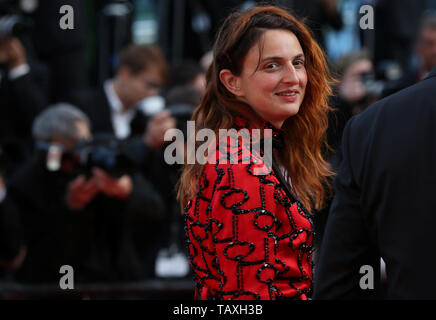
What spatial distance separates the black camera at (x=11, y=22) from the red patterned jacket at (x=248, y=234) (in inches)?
117

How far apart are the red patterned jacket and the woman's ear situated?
0.65ft

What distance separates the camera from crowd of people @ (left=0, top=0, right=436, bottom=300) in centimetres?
390

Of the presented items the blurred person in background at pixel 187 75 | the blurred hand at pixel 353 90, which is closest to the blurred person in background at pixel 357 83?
the blurred hand at pixel 353 90

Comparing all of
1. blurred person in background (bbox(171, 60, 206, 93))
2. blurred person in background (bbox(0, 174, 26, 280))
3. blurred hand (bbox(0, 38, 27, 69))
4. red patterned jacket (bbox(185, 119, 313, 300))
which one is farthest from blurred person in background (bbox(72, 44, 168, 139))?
red patterned jacket (bbox(185, 119, 313, 300))

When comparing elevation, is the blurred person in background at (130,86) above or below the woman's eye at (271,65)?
below

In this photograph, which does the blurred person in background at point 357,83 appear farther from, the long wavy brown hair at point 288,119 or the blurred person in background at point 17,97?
the long wavy brown hair at point 288,119

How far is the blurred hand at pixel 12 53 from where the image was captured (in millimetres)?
4801

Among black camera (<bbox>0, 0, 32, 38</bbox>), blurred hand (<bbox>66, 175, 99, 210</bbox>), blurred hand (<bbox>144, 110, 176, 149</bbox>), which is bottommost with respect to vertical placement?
blurred hand (<bbox>66, 175, 99, 210</bbox>)

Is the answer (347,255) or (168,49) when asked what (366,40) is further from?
(347,255)

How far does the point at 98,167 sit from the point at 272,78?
2.07 m

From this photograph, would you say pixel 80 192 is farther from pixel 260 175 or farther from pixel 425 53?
pixel 425 53

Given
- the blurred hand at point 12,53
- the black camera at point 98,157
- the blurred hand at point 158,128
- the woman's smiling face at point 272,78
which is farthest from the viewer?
the blurred hand at point 12,53

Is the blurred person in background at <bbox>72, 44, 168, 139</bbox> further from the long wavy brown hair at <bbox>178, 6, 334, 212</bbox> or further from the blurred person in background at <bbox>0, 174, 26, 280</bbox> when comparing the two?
the long wavy brown hair at <bbox>178, 6, 334, 212</bbox>
